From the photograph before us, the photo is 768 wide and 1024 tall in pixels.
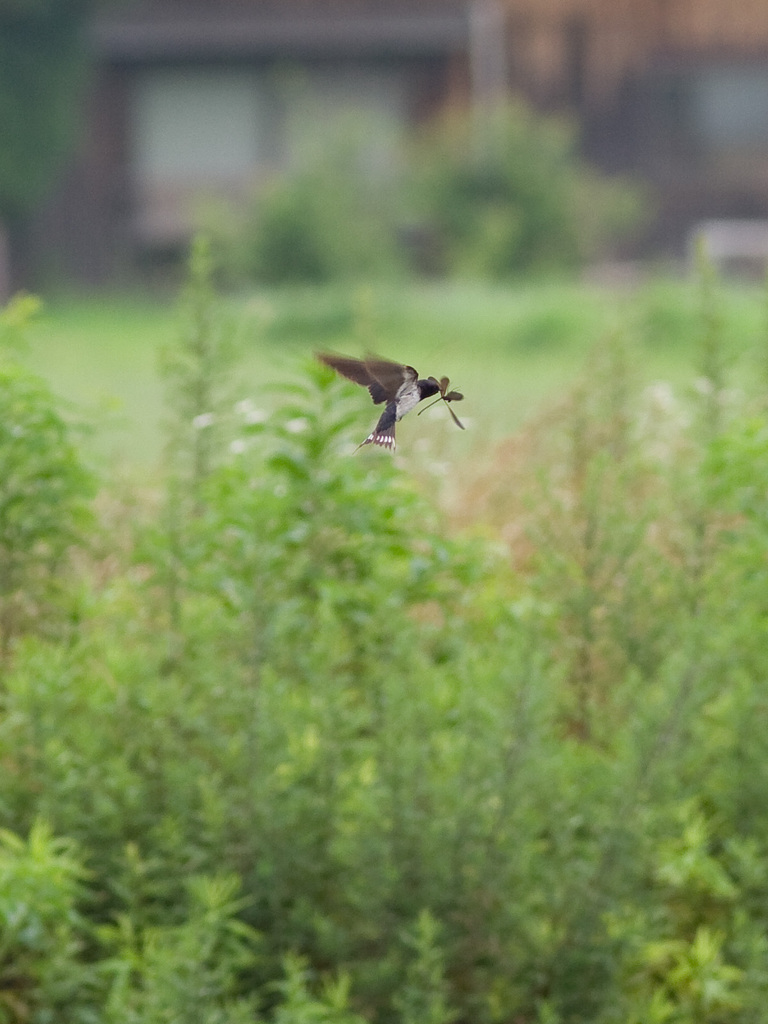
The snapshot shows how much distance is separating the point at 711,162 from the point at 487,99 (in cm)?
399

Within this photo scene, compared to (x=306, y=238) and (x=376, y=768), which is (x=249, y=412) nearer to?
(x=376, y=768)

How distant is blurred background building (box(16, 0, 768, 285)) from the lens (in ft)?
92.0

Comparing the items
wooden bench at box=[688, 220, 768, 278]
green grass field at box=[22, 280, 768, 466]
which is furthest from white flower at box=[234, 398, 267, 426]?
Result: wooden bench at box=[688, 220, 768, 278]

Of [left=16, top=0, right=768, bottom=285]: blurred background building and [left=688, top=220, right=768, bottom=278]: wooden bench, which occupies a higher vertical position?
[left=16, top=0, right=768, bottom=285]: blurred background building

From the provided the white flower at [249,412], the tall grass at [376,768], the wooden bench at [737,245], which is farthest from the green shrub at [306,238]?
the tall grass at [376,768]

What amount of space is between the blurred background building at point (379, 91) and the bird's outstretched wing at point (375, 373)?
2619cm

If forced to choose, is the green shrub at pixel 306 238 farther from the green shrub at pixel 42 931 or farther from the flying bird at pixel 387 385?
the flying bird at pixel 387 385

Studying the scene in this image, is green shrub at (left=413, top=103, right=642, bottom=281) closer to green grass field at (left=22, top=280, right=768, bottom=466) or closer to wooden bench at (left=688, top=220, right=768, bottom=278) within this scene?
wooden bench at (left=688, top=220, right=768, bottom=278)

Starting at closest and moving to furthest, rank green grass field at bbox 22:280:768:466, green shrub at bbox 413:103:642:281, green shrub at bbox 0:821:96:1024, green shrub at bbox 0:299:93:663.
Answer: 1. green shrub at bbox 0:821:96:1024
2. green shrub at bbox 0:299:93:663
3. green grass field at bbox 22:280:768:466
4. green shrub at bbox 413:103:642:281

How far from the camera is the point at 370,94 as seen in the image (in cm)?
2933

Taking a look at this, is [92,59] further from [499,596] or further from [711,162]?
[499,596]

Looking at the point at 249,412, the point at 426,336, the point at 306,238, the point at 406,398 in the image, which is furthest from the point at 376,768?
the point at 306,238

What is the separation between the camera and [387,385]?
1875 millimetres

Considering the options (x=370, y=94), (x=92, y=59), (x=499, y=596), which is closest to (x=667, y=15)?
(x=370, y=94)
